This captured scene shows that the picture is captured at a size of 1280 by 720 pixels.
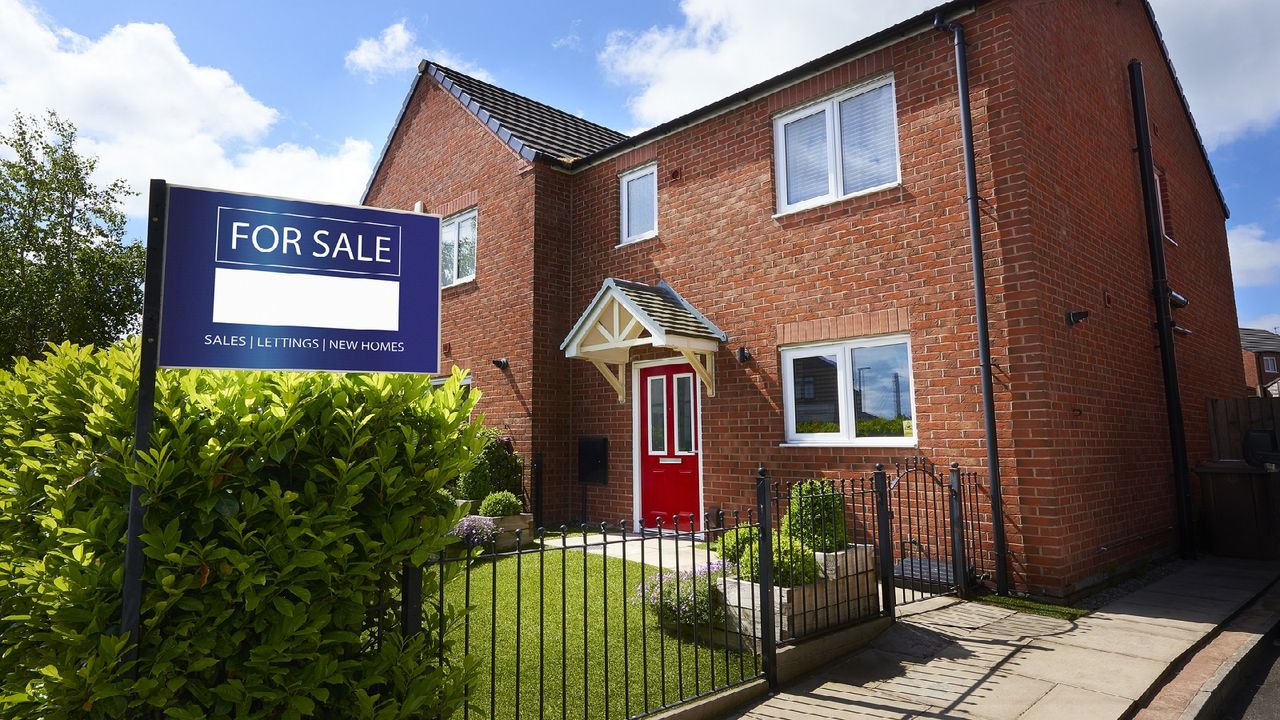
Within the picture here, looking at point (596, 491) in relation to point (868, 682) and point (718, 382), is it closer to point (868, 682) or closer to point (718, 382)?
point (718, 382)

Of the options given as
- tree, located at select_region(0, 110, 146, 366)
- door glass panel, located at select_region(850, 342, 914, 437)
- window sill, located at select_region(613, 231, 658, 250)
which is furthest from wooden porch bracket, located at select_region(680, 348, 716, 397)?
tree, located at select_region(0, 110, 146, 366)

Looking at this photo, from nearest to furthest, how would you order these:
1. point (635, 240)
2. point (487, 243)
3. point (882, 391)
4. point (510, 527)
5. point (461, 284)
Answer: point (882, 391), point (510, 527), point (635, 240), point (487, 243), point (461, 284)

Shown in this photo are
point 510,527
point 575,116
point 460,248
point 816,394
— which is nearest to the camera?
point 816,394

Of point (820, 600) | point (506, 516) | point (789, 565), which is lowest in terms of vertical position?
point (820, 600)

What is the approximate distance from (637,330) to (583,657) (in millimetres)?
5482

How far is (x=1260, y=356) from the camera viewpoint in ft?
144

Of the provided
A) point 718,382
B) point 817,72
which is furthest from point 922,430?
point 817,72

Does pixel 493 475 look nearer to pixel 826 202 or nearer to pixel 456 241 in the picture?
pixel 456 241

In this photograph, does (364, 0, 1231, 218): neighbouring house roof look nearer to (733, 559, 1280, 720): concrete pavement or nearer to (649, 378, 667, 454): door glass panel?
(649, 378, 667, 454): door glass panel

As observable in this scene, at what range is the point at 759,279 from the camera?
930 centimetres

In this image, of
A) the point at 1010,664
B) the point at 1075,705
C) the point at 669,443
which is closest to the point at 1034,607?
the point at 1010,664

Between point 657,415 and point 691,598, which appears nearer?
point 691,598

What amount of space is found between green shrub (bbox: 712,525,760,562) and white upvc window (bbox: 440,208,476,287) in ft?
28.3

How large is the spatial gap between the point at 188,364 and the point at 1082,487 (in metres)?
7.98
